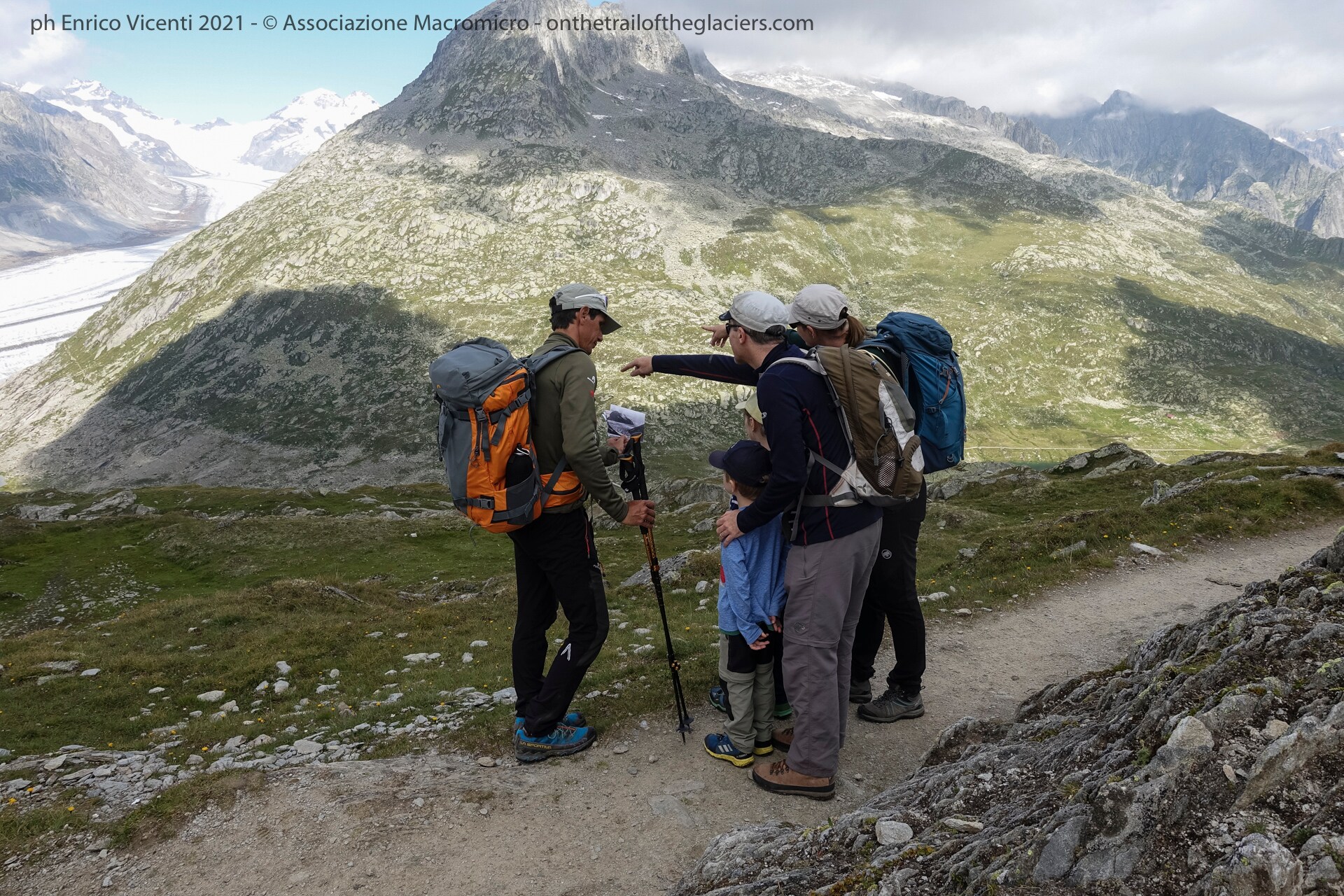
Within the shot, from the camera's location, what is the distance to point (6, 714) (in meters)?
13.4

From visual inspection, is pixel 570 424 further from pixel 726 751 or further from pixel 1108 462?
pixel 1108 462

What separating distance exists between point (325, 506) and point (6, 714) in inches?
2121

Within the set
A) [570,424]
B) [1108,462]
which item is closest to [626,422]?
[570,424]

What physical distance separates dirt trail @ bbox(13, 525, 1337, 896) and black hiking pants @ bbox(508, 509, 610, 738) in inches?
34.0

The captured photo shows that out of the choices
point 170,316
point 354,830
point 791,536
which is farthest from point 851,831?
point 170,316

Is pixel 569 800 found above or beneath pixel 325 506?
above

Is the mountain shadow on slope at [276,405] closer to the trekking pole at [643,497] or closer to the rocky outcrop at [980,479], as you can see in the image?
the rocky outcrop at [980,479]

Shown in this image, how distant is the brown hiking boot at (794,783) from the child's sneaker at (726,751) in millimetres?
447

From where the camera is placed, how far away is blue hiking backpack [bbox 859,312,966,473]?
8117 mm

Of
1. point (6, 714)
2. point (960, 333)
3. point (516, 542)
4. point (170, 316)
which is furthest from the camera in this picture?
point (170, 316)

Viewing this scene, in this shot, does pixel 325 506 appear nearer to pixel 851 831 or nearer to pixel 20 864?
pixel 20 864

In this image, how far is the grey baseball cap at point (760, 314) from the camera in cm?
762

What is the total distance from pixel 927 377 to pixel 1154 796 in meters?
5.19

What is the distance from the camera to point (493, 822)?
766 cm
